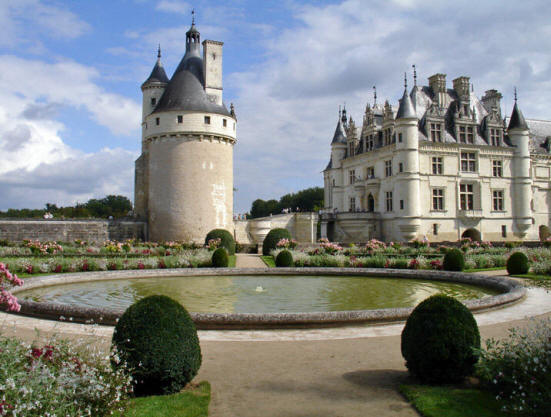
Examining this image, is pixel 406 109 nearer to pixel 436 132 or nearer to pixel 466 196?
pixel 436 132

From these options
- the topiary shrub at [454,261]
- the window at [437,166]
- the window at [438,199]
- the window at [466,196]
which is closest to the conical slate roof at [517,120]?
the window at [466,196]

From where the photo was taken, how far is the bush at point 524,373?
4199 millimetres

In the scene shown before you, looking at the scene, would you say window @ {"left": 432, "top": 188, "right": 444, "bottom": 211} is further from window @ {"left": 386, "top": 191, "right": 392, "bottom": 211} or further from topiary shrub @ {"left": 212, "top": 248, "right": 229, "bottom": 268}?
topiary shrub @ {"left": 212, "top": 248, "right": 229, "bottom": 268}

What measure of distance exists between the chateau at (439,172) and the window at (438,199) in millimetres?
89

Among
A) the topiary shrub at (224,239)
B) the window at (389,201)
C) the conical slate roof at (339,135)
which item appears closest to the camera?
the topiary shrub at (224,239)

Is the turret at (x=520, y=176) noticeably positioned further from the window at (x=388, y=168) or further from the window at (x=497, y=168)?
the window at (x=388, y=168)

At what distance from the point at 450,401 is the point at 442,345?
0.66 metres

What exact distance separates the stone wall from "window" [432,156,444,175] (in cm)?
2522

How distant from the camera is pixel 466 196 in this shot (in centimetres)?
4391

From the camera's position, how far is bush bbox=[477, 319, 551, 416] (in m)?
4.20

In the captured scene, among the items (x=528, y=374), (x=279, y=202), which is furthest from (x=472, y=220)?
(x=279, y=202)

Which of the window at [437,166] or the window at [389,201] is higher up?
the window at [437,166]

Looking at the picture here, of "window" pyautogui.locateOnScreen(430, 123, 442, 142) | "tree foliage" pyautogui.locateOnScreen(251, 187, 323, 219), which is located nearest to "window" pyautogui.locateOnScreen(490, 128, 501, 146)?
"window" pyautogui.locateOnScreen(430, 123, 442, 142)

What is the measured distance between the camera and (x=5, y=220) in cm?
3375
